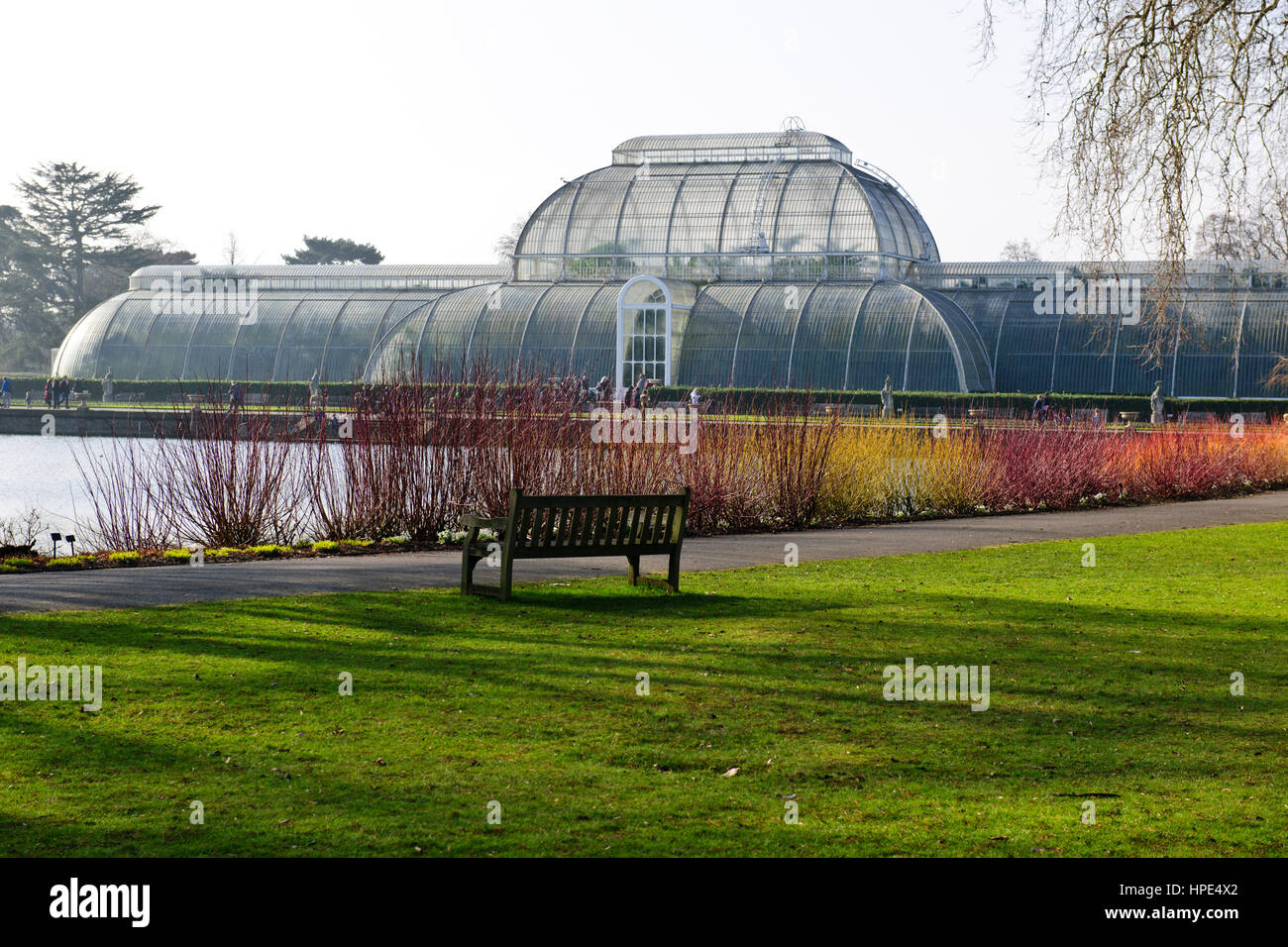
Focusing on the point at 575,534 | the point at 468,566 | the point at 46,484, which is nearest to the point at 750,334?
the point at 46,484

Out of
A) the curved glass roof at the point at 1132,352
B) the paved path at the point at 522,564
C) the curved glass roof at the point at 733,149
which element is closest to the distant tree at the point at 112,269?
the curved glass roof at the point at 733,149

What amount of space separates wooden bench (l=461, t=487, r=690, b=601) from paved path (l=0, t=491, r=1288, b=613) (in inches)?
31.3

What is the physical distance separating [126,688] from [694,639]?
3.55 m

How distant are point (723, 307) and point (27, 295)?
41.7 m

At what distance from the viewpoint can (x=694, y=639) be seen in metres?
9.33

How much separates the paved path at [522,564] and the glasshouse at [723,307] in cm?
2608

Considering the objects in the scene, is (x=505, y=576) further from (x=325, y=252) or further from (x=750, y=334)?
(x=325, y=252)

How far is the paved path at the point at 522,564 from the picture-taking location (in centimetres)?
1080

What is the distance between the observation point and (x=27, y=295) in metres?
73.5

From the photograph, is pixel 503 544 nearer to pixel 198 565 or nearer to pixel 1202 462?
pixel 198 565

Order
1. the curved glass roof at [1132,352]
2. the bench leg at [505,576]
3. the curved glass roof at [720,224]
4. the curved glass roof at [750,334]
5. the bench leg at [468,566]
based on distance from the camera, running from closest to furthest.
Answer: the bench leg at [505,576] < the bench leg at [468,566] < the curved glass roof at [1132,352] < the curved glass roof at [750,334] < the curved glass roof at [720,224]

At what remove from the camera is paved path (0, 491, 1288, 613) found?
35.4ft

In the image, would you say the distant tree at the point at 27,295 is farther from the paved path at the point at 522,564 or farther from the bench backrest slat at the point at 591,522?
the bench backrest slat at the point at 591,522

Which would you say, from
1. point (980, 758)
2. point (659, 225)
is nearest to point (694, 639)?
point (980, 758)
